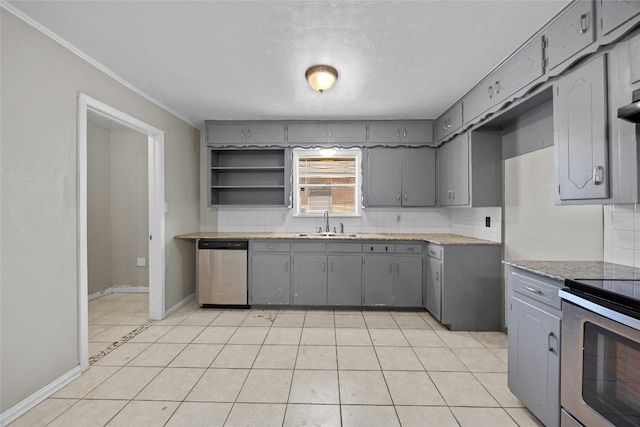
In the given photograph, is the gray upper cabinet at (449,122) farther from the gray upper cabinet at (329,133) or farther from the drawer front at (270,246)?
the drawer front at (270,246)

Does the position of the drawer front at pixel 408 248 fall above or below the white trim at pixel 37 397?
above

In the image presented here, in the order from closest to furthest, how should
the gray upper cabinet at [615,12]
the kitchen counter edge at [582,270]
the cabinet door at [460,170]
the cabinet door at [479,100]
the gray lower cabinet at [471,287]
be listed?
the gray upper cabinet at [615,12] → the kitchen counter edge at [582,270] → the cabinet door at [479,100] → the gray lower cabinet at [471,287] → the cabinet door at [460,170]

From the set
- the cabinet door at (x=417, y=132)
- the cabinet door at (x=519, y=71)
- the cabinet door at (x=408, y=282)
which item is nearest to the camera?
the cabinet door at (x=519, y=71)

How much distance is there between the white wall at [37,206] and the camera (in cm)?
174

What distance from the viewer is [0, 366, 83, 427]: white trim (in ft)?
5.69

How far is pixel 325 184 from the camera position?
434 centimetres

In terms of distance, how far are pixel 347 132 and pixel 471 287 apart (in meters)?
2.45

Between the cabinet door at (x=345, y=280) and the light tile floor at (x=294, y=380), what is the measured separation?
48cm

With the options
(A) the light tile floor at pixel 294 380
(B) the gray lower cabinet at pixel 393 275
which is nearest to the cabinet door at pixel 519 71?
(B) the gray lower cabinet at pixel 393 275

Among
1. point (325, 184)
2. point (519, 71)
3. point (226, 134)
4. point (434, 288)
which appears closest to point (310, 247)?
point (325, 184)

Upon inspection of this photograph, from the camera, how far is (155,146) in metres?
3.36

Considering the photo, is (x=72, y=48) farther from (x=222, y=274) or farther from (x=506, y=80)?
(x=506, y=80)

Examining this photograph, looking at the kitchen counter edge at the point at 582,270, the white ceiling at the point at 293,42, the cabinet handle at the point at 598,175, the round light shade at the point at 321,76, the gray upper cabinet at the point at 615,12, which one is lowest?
the kitchen counter edge at the point at 582,270

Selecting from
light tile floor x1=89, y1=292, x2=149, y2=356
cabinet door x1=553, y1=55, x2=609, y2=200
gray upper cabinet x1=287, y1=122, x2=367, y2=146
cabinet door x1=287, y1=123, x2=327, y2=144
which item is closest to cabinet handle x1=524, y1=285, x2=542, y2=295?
cabinet door x1=553, y1=55, x2=609, y2=200
